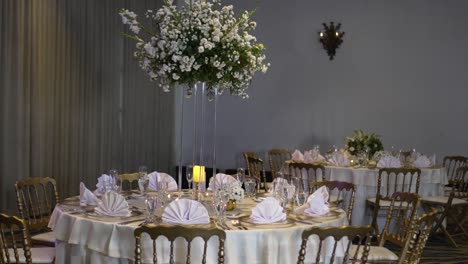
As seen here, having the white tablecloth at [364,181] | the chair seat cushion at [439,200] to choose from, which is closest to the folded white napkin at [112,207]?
the white tablecloth at [364,181]

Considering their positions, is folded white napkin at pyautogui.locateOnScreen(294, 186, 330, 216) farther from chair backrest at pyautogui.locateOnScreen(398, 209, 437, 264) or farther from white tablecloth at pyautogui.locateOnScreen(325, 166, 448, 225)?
white tablecloth at pyautogui.locateOnScreen(325, 166, 448, 225)

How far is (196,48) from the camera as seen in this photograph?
3.77 metres

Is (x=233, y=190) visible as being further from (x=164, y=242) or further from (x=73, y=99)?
(x=73, y=99)

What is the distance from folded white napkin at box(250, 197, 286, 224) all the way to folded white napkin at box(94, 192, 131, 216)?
789 mm

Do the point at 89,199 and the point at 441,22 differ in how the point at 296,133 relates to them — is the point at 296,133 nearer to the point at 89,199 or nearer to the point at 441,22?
the point at 441,22

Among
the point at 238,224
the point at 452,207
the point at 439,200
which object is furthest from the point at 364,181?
the point at 238,224

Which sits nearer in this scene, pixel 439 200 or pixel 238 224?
pixel 238 224

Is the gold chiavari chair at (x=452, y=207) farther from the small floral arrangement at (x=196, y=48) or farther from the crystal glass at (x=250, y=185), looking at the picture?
the small floral arrangement at (x=196, y=48)

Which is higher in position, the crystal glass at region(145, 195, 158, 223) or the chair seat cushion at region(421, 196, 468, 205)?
the crystal glass at region(145, 195, 158, 223)

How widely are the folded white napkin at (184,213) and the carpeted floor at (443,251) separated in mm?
3394

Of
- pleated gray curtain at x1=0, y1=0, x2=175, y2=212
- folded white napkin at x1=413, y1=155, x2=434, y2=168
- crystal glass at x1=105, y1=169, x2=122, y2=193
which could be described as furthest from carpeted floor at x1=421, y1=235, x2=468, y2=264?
pleated gray curtain at x1=0, y1=0, x2=175, y2=212

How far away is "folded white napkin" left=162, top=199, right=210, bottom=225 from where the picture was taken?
3178 mm

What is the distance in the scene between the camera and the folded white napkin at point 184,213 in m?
3.18

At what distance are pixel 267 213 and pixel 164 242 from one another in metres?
0.65
